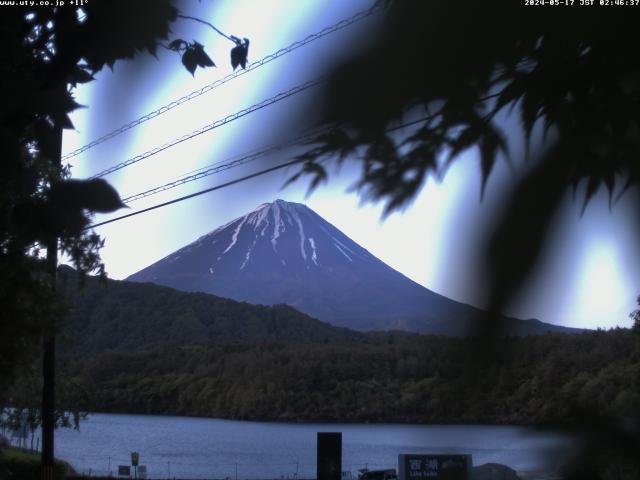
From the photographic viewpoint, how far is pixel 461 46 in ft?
3.18

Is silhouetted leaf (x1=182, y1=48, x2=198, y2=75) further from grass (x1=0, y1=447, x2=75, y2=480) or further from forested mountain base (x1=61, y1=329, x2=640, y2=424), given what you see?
grass (x1=0, y1=447, x2=75, y2=480)

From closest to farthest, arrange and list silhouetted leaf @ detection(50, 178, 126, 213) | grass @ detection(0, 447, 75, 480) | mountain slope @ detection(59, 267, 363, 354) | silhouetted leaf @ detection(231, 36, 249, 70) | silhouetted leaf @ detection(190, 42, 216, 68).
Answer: silhouetted leaf @ detection(231, 36, 249, 70), silhouetted leaf @ detection(190, 42, 216, 68), silhouetted leaf @ detection(50, 178, 126, 213), mountain slope @ detection(59, 267, 363, 354), grass @ detection(0, 447, 75, 480)

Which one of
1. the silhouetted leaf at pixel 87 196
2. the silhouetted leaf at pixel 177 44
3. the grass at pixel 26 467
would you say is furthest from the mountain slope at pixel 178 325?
the grass at pixel 26 467

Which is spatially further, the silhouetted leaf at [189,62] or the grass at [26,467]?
the grass at [26,467]

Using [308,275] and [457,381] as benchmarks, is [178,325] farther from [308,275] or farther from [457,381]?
[457,381]

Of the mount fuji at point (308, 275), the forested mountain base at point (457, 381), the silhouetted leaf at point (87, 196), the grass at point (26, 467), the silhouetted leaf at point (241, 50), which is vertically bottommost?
the grass at point (26, 467)

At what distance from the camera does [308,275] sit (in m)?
1.22

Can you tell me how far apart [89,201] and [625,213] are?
4.54 ft

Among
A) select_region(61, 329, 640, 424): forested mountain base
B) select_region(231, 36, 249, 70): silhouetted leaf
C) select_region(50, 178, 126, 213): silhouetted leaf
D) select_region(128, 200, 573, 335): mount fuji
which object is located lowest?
select_region(61, 329, 640, 424): forested mountain base

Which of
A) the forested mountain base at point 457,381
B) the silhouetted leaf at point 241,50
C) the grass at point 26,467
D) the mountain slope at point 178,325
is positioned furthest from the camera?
the grass at point 26,467

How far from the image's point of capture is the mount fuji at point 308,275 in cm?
93

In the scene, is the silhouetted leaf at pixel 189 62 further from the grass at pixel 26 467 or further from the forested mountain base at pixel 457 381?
the grass at pixel 26 467

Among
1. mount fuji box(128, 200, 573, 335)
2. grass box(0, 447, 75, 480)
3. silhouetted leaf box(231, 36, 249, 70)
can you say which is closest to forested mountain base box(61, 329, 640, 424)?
mount fuji box(128, 200, 573, 335)

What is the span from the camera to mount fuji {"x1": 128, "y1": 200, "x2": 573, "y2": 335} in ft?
3.06
